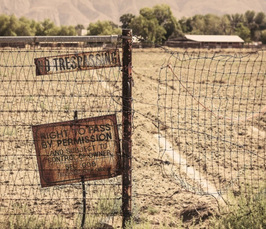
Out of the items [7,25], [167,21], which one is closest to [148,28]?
[167,21]

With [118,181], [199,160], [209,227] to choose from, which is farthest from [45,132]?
[199,160]

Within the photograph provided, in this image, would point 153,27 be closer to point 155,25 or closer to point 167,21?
point 155,25

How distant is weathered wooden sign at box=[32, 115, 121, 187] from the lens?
4.66 metres

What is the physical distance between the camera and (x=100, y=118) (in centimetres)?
463

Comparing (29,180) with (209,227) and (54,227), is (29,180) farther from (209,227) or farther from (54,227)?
(209,227)

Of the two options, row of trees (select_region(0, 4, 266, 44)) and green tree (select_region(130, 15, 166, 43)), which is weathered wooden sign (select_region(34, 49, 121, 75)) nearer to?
row of trees (select_region(0, 4, 266, 44))

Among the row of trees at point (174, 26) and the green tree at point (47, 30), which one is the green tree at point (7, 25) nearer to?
the green tree at point (47, 30)

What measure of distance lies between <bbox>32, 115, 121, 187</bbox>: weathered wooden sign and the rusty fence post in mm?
158

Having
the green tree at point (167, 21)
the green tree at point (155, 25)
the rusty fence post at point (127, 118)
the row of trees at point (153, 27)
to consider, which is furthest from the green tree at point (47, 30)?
the rusty fence post at point (127, 118)

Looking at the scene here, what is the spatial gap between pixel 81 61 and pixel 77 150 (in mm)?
1102

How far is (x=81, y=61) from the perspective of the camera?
443 cm

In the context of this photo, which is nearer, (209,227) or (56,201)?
(209,227)

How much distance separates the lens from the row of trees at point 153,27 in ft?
250

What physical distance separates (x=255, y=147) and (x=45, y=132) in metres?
5.04
